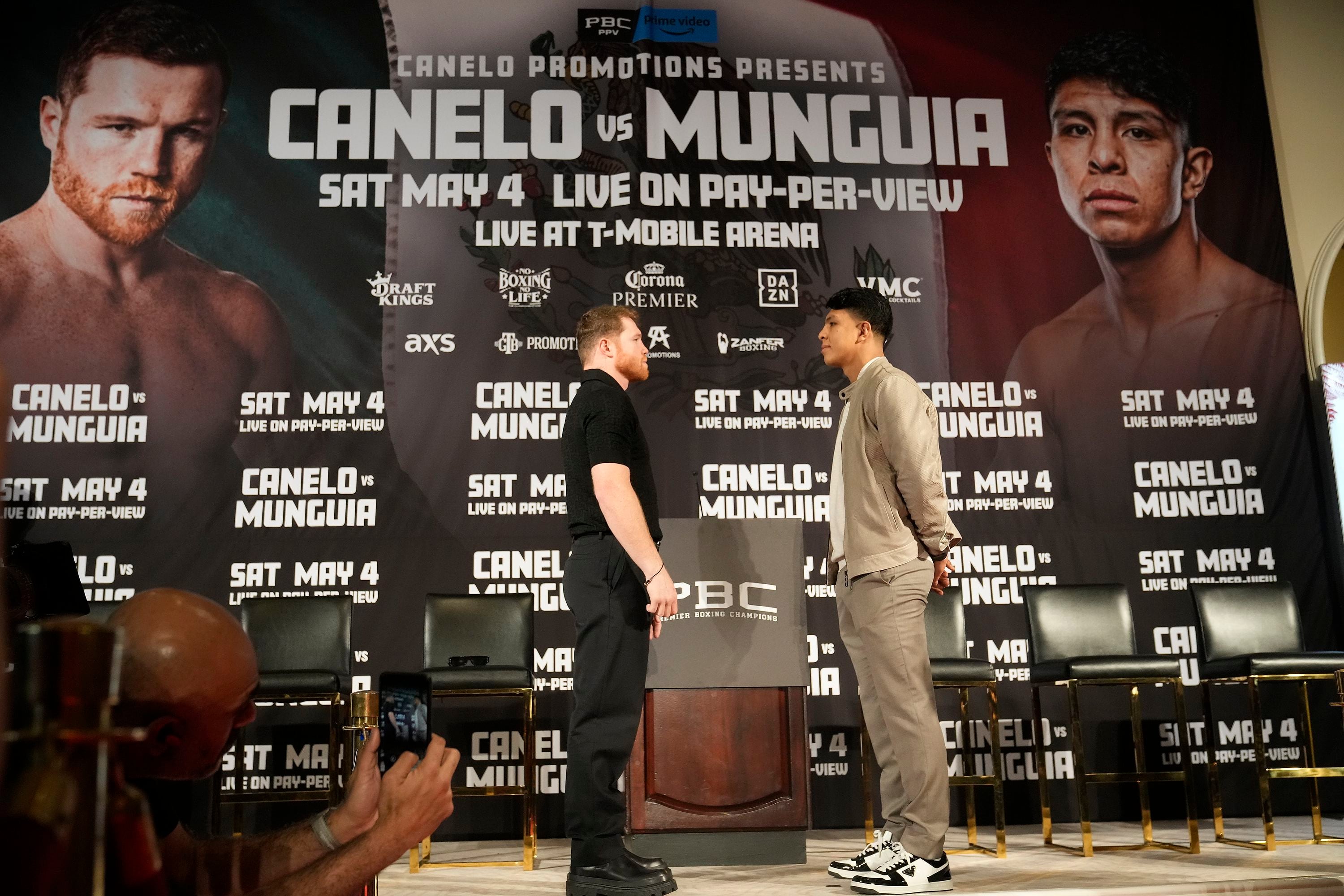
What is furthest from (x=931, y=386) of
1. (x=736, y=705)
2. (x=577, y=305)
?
(x=736, y=705)

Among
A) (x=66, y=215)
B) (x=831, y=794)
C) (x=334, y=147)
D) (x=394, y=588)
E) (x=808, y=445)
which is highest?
(x=334, y=147)

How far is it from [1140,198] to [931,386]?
1.52 meters

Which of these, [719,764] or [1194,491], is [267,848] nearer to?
[719,764]

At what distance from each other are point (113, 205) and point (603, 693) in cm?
375

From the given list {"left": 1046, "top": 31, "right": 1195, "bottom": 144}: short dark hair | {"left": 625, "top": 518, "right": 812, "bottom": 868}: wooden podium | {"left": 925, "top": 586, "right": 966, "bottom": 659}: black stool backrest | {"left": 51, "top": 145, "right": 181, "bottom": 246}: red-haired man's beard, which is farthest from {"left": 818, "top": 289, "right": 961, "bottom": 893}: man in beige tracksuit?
{"left": 51, "top": 145, "right": 181, "bottom": 246}: red-haired man's beard

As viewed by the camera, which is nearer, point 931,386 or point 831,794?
point 831,794

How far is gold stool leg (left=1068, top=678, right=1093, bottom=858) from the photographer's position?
3871 millimetres

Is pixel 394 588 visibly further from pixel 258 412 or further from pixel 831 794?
pixel 831 794

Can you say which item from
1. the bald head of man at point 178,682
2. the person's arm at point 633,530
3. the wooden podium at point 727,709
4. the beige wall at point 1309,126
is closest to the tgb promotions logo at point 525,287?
the wooden podium at point 727,709

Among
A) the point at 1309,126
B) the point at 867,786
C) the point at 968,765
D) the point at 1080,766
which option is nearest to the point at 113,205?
the point at 867,786

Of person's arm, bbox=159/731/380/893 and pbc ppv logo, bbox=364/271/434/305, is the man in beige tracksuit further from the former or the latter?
pbc ppv logo, bbox=364/271/434/305

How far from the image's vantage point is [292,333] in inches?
200

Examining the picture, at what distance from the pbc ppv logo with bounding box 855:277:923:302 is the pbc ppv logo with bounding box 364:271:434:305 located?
2.04 meters

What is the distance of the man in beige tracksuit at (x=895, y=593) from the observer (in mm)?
2980
